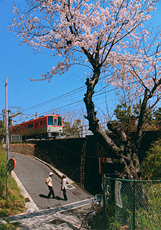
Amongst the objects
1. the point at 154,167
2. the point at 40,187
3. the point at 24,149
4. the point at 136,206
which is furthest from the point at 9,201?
the point at 24,149

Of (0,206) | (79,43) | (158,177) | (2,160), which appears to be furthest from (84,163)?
(79,43)

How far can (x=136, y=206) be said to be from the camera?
17.9 ft

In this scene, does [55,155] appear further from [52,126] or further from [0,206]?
[0,206]

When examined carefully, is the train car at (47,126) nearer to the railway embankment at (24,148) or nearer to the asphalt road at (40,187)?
the railway embankment at (24,148)

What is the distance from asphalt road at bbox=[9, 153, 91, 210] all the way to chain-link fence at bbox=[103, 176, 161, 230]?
5989 mm

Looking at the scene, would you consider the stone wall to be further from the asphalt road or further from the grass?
the grass

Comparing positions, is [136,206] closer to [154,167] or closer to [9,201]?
[154,167]

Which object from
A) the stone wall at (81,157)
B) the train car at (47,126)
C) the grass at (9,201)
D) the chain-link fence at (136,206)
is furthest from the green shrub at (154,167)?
the train car at (47,126)

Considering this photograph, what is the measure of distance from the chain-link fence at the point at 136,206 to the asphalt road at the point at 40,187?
5989mm

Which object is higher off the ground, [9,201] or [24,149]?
[24,149]

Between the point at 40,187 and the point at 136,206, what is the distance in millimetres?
9540

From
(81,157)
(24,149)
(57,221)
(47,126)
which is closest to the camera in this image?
(57,221)

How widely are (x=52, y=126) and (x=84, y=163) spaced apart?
802 centimetres

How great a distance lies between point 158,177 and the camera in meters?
6.95
